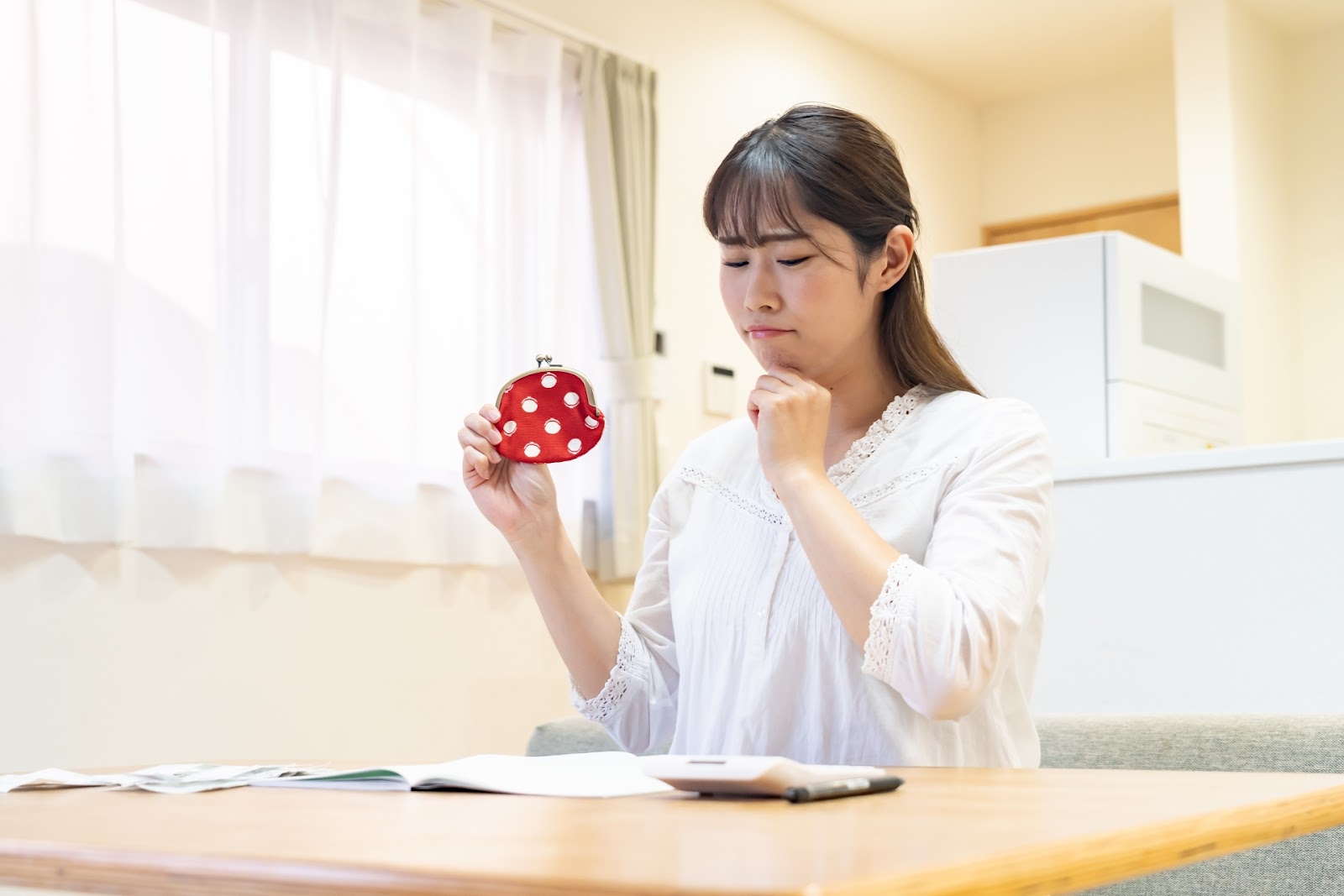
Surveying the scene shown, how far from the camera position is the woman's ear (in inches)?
54.9

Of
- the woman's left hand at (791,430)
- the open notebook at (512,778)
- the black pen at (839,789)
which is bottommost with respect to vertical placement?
the open notebook at (512,778)

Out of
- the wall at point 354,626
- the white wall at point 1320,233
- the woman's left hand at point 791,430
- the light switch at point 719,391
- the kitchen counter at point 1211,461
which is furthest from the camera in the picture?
the white wall at point 1320,233

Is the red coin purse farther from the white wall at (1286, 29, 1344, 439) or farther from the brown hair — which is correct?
the white wall at (1286, 29, 1344, 439)

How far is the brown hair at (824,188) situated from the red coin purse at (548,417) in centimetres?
23

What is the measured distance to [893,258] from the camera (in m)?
1.41

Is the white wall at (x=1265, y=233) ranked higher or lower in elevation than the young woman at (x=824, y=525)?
higher

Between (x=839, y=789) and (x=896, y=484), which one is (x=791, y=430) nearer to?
(x=896, y=484)

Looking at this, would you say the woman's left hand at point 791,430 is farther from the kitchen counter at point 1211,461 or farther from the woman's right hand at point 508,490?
the kitchen counter at point 1211,461

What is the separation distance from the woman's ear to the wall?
0.80 metres

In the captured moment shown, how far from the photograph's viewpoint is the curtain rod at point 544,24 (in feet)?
11.2

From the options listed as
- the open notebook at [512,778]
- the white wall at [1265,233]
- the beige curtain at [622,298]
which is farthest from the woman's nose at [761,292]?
the white wall at [1265,233]

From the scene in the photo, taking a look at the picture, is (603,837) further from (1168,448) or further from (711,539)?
(1168,448)

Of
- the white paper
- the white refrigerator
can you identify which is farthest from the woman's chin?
the white refrigerator

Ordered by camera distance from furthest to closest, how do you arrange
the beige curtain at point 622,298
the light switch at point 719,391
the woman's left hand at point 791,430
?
the light switch at point 719,391
the beige curtain at point 622,298
the woman's left hand at point 791,430
